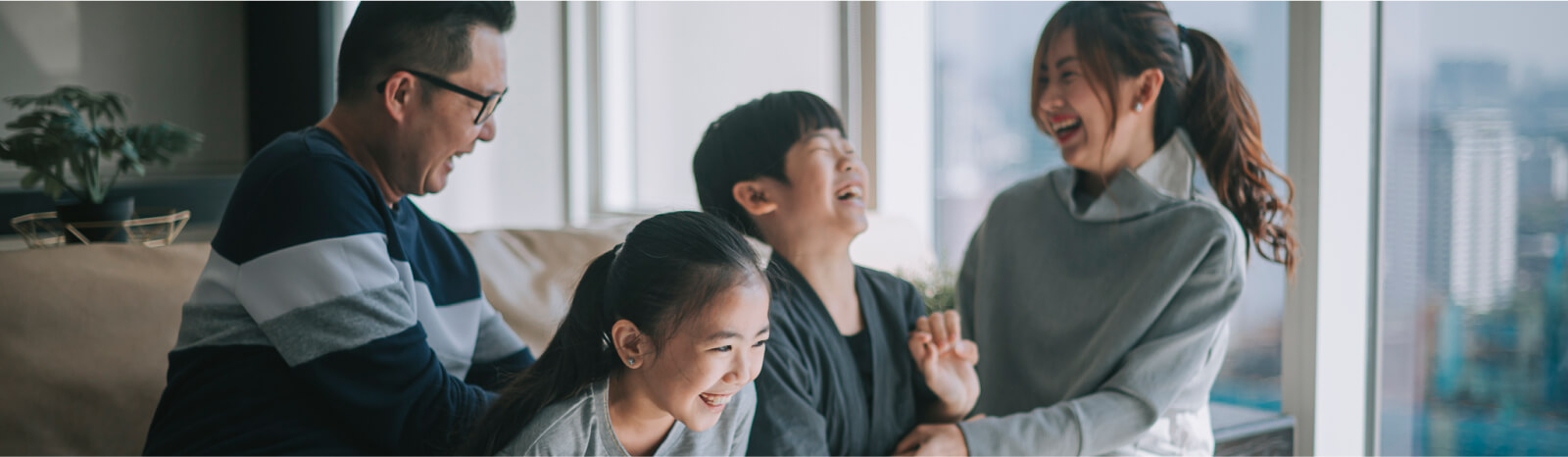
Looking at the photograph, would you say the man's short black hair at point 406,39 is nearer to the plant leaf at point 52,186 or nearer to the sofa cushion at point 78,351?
the sofa cushion at point 78,351

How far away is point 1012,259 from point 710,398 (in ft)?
1.78

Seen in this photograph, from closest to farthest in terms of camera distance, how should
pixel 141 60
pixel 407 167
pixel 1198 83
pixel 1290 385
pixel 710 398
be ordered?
1. pixel 710 398
2. pixel 407 167
3. pixel 1198 83
4. pixel 1290 385
5. pixel 141 60

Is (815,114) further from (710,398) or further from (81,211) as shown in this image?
(81,211)

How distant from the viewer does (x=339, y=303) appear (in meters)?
0.69

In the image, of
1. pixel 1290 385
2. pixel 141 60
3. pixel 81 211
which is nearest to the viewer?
pixel 1290 385

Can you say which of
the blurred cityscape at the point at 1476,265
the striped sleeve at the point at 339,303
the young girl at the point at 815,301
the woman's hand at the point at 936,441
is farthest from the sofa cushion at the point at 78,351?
the blurred cityscape at the point at 1476,265

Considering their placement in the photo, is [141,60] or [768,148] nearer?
[768,148]

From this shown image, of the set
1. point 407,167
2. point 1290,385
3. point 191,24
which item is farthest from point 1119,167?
point 191,24

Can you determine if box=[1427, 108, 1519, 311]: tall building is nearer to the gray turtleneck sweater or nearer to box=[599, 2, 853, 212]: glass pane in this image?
the gray turtleneck sweater

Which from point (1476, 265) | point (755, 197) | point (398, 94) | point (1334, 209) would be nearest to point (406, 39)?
point (398, 94)

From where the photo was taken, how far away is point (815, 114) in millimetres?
826

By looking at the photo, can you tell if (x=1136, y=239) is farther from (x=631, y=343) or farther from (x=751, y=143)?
(x=631, y=343)

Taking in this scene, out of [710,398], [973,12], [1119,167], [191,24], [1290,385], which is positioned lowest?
[1290,385]

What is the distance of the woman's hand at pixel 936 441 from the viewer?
833 millimetres
